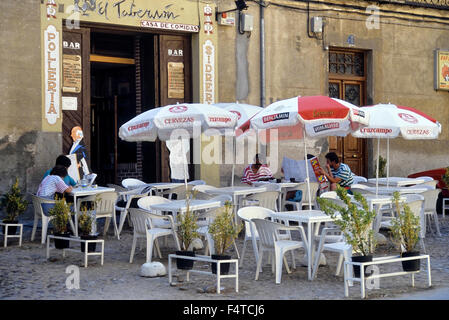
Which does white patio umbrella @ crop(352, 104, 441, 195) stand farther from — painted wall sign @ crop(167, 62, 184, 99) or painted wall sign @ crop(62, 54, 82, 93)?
painted wall sign @ crop(62, 54, 82, 93)

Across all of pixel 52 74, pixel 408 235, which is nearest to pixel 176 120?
pixel 52 74

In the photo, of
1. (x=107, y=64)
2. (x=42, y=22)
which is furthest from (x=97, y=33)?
(x=42, y=22)

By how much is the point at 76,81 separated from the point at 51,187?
147 inches

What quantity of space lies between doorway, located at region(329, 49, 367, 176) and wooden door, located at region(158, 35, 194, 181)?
4.09m

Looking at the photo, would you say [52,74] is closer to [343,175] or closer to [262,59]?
[262,59]

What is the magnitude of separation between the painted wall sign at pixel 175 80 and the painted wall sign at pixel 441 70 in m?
7.61

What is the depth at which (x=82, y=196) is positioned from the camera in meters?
11.9

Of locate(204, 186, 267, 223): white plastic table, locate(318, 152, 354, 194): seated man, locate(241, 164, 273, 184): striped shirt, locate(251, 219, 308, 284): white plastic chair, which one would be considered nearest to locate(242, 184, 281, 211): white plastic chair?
locate(204, 186, 267, 223): white plastic table

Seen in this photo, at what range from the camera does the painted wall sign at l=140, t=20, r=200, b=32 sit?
15258 mm

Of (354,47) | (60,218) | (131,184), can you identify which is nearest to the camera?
(60,218)

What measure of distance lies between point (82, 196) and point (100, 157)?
635cm

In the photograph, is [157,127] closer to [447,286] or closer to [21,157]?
[21,157]

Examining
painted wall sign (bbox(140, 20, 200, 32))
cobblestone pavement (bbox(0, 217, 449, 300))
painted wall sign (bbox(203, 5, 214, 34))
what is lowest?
cobblestone pavement (bbox(0, 217, 449, 300))

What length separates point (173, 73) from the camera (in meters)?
16.0
